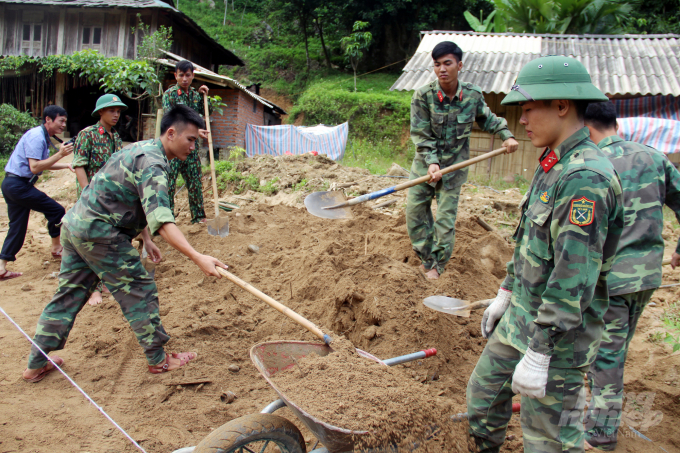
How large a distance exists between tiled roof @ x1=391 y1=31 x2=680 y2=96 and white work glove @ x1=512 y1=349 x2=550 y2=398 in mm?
8447

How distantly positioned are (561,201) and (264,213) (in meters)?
5.56


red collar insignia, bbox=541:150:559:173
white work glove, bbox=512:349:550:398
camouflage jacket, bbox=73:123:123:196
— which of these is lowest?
white work glove, bbox=512:349:550:398

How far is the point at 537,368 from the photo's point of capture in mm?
1661

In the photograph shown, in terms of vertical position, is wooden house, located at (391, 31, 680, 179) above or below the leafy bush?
above

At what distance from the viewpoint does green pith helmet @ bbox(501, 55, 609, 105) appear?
5.41 ft

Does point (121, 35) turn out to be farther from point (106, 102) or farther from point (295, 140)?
point (106, 102)

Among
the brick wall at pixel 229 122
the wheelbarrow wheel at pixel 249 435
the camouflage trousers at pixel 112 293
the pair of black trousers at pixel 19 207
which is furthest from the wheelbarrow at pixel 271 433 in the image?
the brick wall at pixel 229 122

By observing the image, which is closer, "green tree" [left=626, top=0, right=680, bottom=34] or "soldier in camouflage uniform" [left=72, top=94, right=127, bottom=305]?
"soldier in camouflage uniform" [left=72, top=94, right=127, bottom=305]

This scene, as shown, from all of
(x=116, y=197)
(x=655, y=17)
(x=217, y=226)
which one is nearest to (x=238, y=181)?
(x=217, y=226)

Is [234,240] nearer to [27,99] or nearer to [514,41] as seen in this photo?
[514,41]

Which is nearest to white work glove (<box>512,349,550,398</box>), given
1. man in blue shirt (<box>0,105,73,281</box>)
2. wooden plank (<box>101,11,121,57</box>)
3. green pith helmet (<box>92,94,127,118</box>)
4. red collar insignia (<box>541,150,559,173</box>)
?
red collar insignia (<box>541,150,559,173</box>)

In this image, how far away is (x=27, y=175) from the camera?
15.7ft

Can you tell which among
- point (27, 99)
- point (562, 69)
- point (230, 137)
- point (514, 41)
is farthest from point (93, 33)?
point (562, 69)

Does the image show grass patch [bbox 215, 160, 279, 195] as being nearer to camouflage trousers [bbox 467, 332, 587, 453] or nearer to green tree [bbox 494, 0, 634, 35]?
camouflage trousers [bbox 467, 332, 587, 453]
